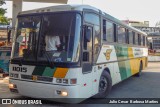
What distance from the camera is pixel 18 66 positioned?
6.87m

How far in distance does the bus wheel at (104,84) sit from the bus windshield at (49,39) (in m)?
2.05

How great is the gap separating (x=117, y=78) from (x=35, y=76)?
162 inches

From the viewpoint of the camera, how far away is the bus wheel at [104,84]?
7.87 meters

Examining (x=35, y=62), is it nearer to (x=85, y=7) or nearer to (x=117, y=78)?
(x=85, y=7)

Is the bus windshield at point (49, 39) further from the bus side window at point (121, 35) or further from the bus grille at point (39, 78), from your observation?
the bus side window at point (121, 35)

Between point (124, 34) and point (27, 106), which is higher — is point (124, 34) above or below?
above

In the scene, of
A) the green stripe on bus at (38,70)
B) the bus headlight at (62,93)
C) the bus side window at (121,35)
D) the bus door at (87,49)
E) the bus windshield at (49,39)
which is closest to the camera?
the bus headlight at (62,93)

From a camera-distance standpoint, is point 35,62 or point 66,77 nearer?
point 66,77

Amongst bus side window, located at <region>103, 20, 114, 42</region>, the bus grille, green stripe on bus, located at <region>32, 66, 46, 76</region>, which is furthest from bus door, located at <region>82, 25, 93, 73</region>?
bus side window, located at <region>103, 20, 114, 42</region>

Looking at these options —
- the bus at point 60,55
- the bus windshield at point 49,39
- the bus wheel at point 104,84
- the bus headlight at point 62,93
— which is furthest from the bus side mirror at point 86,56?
the bus wheel at point 104,84

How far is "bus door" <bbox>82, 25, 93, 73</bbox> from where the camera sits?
6.54 metres

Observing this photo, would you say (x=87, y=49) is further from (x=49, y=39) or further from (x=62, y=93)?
(x=62, y=93)

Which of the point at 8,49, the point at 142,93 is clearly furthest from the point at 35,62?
the point at 8,49

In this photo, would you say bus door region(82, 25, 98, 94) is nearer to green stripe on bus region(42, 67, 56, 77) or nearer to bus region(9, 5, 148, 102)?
bus region(9, 5, 148, 102)
